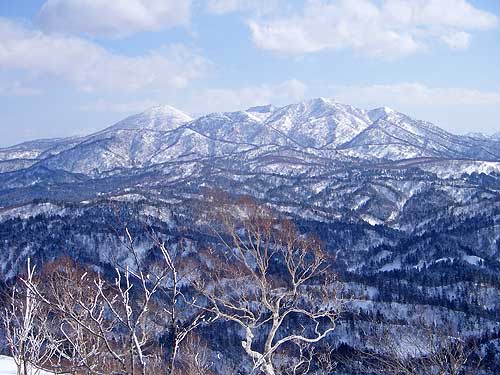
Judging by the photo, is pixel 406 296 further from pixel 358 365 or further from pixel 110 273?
pixel 110 273

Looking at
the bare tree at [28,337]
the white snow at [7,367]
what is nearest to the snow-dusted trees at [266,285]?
the bare tree at [28,337]

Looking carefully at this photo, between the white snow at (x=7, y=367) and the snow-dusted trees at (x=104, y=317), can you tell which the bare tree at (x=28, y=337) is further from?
the white snow at (x=7, y=367)

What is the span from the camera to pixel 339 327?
396 feet

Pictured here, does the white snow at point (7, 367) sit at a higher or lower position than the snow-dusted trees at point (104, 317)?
lower

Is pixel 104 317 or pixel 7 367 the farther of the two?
pixel 7 367

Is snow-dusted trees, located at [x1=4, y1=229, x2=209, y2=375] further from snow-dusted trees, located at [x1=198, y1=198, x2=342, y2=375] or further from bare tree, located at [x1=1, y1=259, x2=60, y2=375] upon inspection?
snow-dusted trees, located at [x1=198, y1=198, x2=342, y2=375]

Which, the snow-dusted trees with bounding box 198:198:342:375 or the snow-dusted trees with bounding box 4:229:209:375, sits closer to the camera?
the snow-dusted trees with bounding box 4:229:209:375

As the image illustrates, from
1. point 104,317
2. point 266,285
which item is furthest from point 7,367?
point 266,285

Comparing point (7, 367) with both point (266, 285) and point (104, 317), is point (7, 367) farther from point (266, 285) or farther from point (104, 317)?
Result: point (266, 285)

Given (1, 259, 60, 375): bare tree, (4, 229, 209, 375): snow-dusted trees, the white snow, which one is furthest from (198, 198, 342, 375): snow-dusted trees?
the white snow

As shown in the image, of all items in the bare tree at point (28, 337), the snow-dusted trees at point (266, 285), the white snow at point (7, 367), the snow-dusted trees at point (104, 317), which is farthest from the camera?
the white snow at point (7, 367)

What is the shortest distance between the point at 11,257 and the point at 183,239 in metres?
66.2

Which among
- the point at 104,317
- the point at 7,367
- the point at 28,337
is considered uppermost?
the point at 104,317

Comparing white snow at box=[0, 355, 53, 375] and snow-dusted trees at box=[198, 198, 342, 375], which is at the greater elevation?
snow-dusted trees at box=[198, 198, 342, 375]
